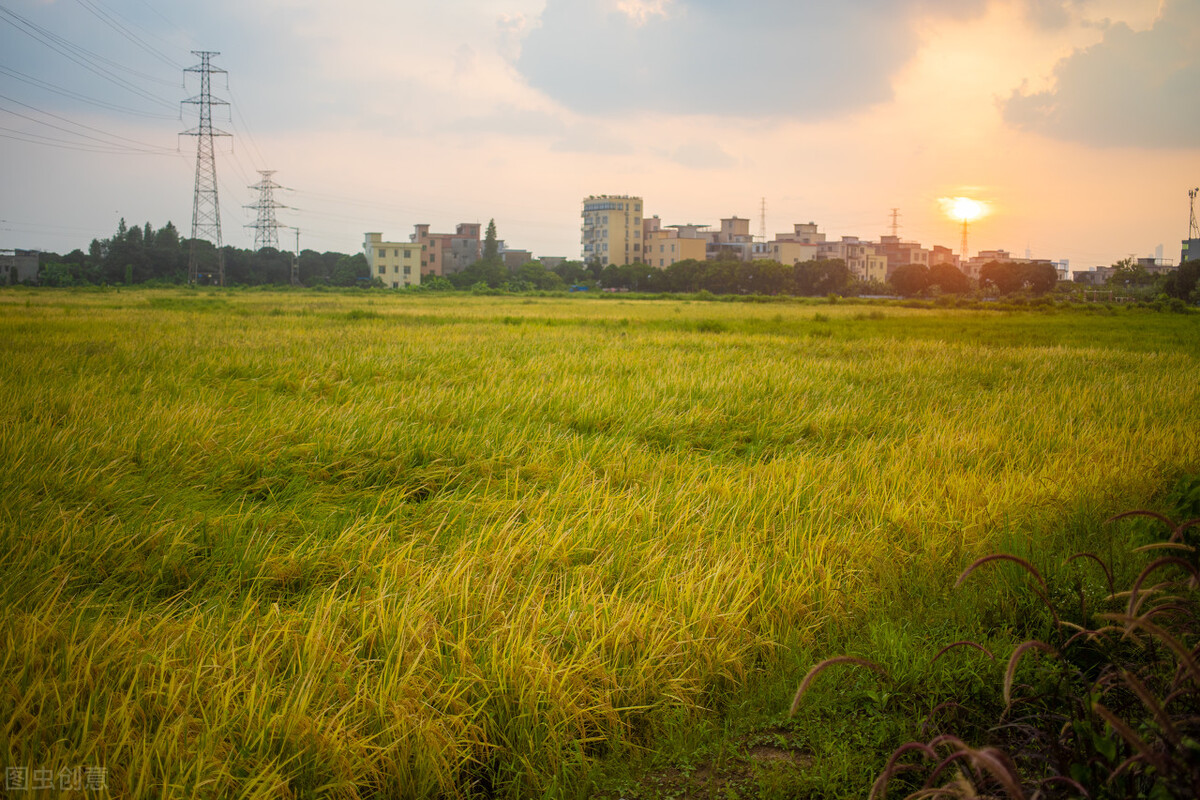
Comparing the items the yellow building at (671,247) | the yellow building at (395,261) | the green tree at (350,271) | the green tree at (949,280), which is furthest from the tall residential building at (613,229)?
the green tree at (949,280)

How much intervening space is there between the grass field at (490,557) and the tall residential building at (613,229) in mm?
98886

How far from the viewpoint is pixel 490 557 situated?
3191 mm

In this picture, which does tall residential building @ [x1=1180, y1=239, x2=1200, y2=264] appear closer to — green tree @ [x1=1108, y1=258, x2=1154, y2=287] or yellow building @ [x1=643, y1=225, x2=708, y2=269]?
green tree @ [x1=1108, y1=258, x2=1154, y2=287]

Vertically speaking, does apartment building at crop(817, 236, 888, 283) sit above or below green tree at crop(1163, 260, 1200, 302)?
above

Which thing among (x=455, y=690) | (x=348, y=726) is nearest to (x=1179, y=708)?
(x=455, y=690)

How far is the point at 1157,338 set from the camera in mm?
16047

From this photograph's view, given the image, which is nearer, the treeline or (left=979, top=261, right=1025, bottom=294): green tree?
the treeline

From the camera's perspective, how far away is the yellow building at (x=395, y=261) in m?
85.1

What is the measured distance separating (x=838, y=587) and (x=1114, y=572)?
4.32 feet

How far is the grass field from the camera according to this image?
204 cm

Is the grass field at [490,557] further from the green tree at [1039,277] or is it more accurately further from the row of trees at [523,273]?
the green tree at [1039,277]

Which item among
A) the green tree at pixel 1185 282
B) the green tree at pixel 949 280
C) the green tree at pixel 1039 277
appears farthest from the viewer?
the green tree at pixel 949 280

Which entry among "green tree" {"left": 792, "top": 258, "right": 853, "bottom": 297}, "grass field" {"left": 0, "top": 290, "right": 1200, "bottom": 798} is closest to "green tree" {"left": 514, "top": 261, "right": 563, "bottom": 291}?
"green tree" {"left": 792, "top": 258, "right": 853, "bottom": 297}

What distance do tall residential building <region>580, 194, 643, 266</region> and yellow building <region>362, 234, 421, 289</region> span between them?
27390mm
